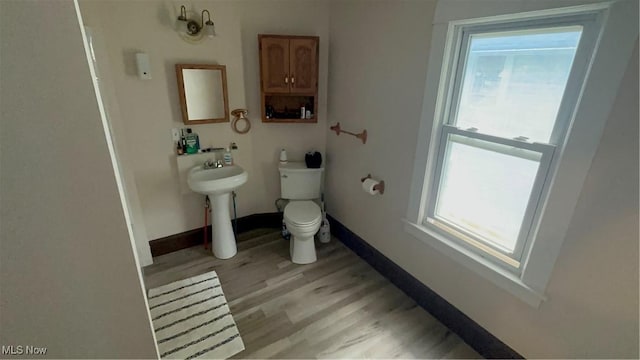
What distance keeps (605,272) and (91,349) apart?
6.19 feet

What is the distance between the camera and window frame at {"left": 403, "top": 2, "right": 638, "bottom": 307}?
1.01m

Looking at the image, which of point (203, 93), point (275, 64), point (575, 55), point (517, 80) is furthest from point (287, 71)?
point (575, 55)

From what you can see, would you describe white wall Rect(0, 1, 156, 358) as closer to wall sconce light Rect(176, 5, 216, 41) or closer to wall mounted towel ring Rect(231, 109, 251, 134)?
wall sconce light Rect(176, 5, 216, 41)

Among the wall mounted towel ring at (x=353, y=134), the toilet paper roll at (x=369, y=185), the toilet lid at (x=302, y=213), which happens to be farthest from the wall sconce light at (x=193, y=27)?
the toilet paper roll at (x=369, y=185)

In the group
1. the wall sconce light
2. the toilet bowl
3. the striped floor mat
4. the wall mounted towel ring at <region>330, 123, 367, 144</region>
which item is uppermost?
the wall sconce light

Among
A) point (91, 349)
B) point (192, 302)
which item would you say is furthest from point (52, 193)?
point (192, 302)

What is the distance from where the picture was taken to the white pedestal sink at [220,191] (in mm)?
2088

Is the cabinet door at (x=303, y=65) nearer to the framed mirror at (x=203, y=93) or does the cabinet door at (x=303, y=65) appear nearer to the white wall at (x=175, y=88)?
the white wall at (x=175, y=88)

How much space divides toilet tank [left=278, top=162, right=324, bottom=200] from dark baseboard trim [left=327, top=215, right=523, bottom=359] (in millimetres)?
527

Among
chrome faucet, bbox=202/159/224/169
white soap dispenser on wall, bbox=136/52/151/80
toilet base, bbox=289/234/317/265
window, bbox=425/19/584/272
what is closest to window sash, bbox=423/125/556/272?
Answer: window, bbox=425/19/584/272

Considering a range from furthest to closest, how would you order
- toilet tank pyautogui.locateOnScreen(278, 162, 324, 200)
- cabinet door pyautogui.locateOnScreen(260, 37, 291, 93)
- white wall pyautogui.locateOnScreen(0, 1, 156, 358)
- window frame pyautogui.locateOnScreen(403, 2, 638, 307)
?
toilet tank pyautogui.locateOnScreen(278, 162, 324, 200) < cabinet door pyautogui.locateOnScreen(260, 37, 291, 93) < window frame pyautogui.locateOnScreen(403, 2, 638, 307) < white wall pyautogui.locateOnScreen(0, 1, 156, 358)

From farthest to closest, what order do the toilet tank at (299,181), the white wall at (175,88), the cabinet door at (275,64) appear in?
the toilet tank at (299,181), the cabinet door at (275,64), the white wall at (175,88)

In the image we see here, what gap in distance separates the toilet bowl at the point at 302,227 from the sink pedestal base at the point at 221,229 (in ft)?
1.70

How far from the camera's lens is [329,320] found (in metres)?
1.85
